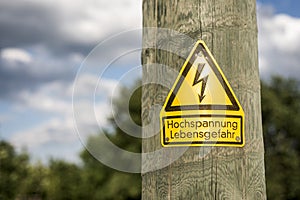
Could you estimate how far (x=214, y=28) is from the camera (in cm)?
230

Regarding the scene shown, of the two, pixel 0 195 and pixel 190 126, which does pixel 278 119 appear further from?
pixel 190 126

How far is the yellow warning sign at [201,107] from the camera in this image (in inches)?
90.0

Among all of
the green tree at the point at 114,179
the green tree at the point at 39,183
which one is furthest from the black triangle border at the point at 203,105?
the green tree at the point at 39,183

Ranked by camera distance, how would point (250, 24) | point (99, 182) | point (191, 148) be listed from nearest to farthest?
1. point (191, 148)
2. point (250, 24)
3. point (99, 182)

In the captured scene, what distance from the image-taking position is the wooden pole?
2.23 meters

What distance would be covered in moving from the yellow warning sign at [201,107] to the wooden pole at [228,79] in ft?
0.10

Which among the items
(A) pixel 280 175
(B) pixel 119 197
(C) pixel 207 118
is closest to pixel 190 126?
(C) pixel 207 118

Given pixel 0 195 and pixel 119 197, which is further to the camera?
pixel 119 197

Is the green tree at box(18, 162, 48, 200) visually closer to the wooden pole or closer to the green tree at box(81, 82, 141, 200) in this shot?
the green tree at box(81, 82, 141, 200)

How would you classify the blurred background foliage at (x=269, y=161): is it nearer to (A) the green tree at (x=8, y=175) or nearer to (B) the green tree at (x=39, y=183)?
(A) the green tree at (x=8, y=175)

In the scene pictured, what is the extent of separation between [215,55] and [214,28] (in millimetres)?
128

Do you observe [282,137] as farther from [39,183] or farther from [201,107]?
[39,183]

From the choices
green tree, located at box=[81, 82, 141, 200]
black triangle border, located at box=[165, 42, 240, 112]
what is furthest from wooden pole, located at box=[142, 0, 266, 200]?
green tree, located at box=[81, 82, 141, 200]

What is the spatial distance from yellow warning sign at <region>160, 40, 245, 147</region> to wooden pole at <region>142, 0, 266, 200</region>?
0.03 metres
